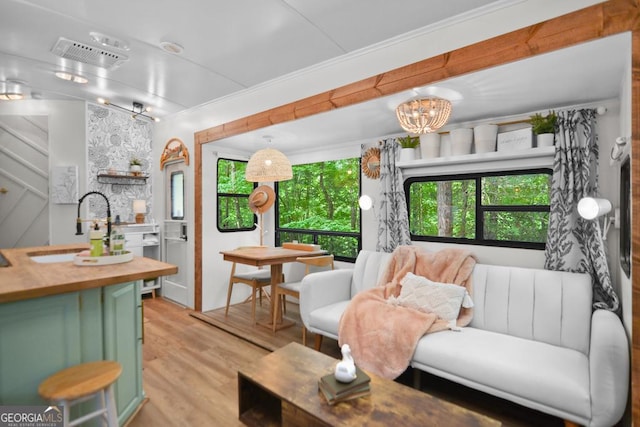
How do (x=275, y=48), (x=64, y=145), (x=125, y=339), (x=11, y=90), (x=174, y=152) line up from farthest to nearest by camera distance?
(x=174, y=152), (x=64, y=145), (x=11, y=90), (x=275, y=48), (x=125, y=339)

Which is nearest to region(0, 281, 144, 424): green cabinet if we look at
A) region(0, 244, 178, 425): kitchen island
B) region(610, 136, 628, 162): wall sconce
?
region(0, 244, 178, 425): kitchen island

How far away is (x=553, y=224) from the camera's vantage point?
2.56 m

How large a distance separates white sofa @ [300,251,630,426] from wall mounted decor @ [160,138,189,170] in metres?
2.58

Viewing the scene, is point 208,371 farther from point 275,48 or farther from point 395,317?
point 275,48

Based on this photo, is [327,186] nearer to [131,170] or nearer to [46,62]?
[131,170]

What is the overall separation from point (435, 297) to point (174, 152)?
12.7 ft

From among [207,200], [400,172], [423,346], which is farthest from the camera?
[207,200]

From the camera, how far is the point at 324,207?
473cm

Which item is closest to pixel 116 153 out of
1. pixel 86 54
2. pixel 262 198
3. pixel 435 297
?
pixel 86 54

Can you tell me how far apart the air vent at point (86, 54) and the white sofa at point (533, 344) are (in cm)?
257

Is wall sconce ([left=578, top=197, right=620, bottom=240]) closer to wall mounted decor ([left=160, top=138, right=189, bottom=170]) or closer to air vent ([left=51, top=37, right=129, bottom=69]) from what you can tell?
air vent ([left=51, top=37, right=129, bottom=69])

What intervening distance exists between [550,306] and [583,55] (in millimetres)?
1598

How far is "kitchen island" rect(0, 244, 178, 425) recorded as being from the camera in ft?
4.82

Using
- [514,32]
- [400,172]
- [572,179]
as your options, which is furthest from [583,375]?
[400,172]
